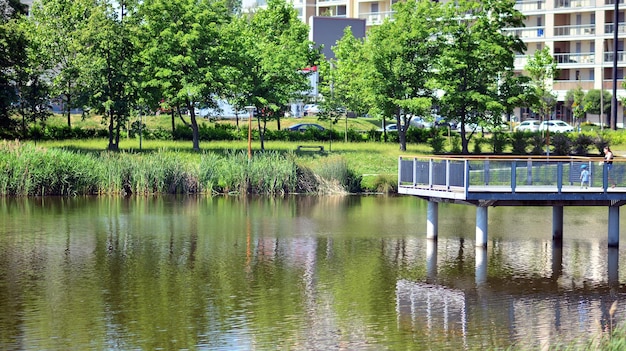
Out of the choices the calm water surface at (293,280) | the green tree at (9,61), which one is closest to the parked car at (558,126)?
the green tree at (9,61)

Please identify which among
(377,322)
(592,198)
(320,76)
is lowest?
(377,322)

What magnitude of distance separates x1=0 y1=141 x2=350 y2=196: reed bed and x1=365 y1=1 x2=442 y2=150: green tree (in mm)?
15891

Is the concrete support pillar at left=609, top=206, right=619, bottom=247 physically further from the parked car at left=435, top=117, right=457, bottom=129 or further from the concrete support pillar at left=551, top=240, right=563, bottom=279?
the parked car at left=435, top=117, right=457, bottom=129

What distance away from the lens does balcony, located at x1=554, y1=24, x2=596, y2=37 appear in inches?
4269

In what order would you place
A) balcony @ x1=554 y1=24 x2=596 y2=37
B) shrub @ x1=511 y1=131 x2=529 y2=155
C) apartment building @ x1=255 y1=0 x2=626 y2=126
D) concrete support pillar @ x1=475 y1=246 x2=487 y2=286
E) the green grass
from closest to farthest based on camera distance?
→ 1. concrete support pillar @ x1=475 y1=246 x2=487 y2=286
2. the green grass
3. shrub @ x1=511 y1=131 x2=529 y2=155
4. apartment building @ x1=255 y1=0 x2=626 y2=126
5. balcony @ x1=554 y1=24 x2=596 y2=37

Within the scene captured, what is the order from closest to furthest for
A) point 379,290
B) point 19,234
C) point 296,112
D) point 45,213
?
point 379,290
point 19,234
point 45,213
point 296,112

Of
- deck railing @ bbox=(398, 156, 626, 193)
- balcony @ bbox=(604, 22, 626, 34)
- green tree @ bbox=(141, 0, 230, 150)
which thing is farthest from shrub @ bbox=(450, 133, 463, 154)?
balcony @ bbox=(604, 22, 626, 34)

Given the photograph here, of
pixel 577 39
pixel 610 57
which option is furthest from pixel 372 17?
pixel 610 57

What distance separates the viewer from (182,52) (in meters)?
65.9

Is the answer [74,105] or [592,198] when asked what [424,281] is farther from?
[74,105]

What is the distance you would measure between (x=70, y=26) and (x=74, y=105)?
11.5 meters

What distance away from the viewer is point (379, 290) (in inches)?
1083

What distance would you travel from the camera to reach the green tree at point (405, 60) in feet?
228

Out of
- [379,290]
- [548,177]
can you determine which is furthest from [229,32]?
[379,290]
